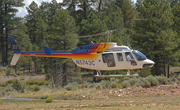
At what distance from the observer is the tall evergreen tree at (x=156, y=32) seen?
30.9m

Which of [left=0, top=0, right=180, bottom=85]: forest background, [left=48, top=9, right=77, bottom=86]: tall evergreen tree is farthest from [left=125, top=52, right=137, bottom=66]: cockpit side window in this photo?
[left=48, top=9, right=77, bottom=86]: tall evergreen tree

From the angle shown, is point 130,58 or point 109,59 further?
point 109,59

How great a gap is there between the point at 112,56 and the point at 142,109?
4.66 metres

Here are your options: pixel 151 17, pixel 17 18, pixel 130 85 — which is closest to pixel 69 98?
pixel 130 85

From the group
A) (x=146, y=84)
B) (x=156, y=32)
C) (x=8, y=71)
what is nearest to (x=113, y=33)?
(x=156, y=32)

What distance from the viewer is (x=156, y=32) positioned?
31.9 m

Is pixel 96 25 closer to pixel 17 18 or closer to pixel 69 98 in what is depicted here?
pixel 69 98

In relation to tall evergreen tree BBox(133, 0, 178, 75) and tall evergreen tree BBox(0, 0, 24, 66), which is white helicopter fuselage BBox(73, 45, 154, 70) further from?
tall evergreen tree BBox(0, 0, 24, 66)

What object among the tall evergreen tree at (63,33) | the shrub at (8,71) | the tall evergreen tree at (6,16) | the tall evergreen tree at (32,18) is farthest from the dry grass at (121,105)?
the tall evergreen tree at (32,18)

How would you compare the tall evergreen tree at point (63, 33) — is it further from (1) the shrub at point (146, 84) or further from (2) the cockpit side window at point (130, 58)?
(2) the cockpit side window at point (130, 58)

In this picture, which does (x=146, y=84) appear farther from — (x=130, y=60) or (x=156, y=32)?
(x=130, y=60)

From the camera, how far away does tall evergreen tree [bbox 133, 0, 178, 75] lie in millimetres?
30906

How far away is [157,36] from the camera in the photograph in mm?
30672

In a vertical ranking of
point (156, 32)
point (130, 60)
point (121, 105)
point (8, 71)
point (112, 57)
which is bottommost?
point (121, 105)
